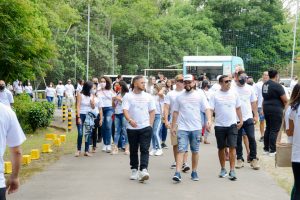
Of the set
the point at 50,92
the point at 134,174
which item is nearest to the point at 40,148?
the point at 134,174

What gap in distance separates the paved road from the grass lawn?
0.26m

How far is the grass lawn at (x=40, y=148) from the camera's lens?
35.4ft

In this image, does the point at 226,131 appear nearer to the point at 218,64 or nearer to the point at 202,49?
the point at 218,64

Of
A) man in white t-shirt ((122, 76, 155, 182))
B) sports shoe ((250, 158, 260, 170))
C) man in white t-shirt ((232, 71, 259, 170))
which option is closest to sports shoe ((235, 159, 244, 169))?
man in white t-shirt ((232, 71, 259, 170))

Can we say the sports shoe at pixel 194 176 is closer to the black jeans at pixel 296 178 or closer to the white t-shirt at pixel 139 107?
the white t-shirt at pixel 139 107

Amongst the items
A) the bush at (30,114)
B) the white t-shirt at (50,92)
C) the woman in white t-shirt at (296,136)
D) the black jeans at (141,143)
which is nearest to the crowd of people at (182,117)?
the black jeans at (141,143)

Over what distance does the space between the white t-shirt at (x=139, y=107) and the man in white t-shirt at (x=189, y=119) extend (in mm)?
489

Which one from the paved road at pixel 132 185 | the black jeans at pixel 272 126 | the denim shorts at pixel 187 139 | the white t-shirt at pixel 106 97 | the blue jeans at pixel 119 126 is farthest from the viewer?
the white t-shirt at pixel 106 97

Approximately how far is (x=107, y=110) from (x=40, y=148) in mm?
2243

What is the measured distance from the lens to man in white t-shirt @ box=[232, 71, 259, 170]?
1100 centimetres

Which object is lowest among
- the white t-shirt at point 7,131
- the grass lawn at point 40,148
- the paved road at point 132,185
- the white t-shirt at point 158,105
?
the grass lawn at point 40,148

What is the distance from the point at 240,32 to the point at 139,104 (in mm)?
49010

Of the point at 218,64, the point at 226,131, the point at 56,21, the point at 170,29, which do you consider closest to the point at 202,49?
the point at 170,29

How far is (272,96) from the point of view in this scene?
12195mm
